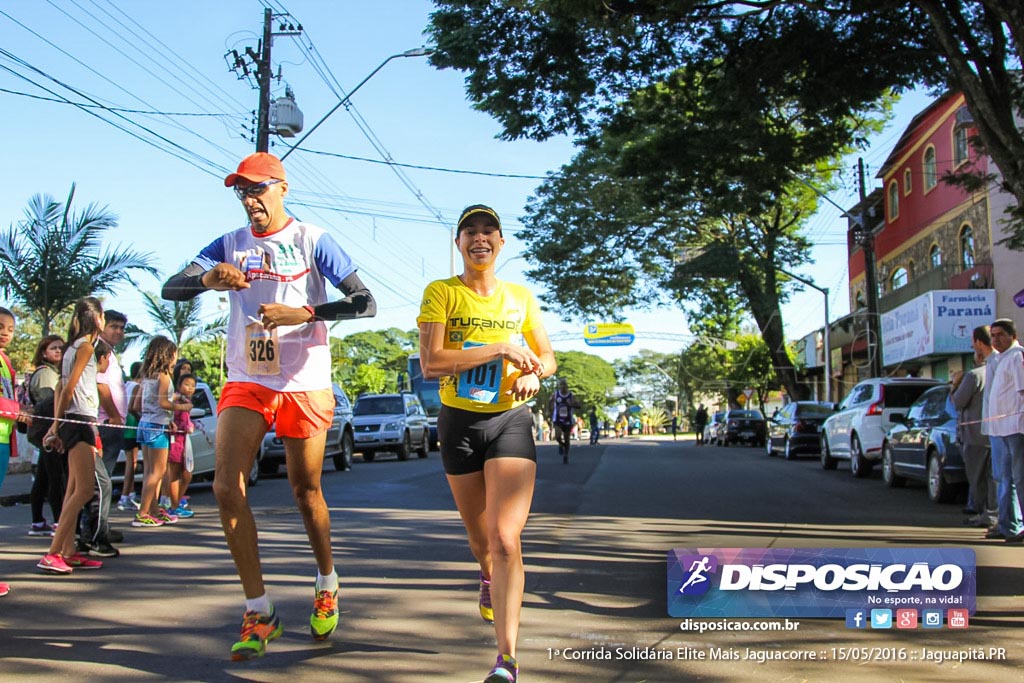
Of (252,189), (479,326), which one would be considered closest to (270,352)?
(252,189)

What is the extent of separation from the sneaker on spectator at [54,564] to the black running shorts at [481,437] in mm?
3562

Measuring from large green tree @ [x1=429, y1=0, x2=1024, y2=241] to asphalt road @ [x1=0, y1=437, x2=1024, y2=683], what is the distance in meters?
5.52

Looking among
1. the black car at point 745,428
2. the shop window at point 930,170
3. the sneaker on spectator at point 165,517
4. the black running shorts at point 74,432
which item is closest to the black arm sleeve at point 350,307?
the black running shorts at point 74,432

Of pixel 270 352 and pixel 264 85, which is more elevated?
pixel 264 85

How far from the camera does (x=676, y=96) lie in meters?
14.8

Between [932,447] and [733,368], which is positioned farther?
[733,368]

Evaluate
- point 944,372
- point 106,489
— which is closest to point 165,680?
point 106,489

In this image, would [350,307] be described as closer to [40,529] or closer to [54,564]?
[54,564]

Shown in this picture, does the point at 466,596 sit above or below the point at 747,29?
below

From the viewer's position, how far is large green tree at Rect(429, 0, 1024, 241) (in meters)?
12.4

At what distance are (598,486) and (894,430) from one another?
4096 mm

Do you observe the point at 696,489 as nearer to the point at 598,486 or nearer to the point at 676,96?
the point at 598,486

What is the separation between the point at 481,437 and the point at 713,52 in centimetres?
1076

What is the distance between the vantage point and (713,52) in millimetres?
13641
